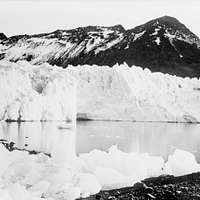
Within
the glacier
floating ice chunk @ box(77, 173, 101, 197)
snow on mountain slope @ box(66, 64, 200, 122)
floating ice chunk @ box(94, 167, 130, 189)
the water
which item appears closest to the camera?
floating ice chunk @ box(77, 173, 101, 197)

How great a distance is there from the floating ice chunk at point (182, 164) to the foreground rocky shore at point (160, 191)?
0.21 m

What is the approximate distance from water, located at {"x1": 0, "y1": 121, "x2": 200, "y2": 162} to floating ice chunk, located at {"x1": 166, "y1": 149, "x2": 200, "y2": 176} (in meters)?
0.53

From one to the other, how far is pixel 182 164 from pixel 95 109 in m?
4.69

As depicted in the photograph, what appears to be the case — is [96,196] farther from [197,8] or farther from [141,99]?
[141,99]

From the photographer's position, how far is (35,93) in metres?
7.13

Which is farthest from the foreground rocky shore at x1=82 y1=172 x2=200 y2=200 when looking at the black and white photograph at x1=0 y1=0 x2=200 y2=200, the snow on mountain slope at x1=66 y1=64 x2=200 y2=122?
the snow on mountain slope at x1=66 y1=64 x2=200 y2=122

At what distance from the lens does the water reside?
180 inches

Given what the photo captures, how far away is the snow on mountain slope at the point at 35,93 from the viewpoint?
6.59 metres

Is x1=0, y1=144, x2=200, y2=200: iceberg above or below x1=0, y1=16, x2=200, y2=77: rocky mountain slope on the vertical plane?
below

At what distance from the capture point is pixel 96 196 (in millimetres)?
2775

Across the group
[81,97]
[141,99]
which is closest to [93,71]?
[81,97]

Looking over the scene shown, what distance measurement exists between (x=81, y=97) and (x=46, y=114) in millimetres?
1430

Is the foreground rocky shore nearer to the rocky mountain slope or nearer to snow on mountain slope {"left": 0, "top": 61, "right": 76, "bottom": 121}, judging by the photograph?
snow on mountain slope {"left": 0, "top": 61, "right": 76, "bottom": 121}

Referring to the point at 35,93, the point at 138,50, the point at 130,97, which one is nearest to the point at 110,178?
the point at 35,93
